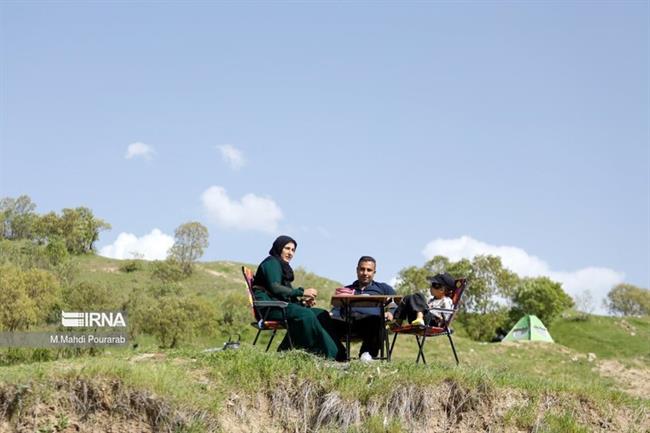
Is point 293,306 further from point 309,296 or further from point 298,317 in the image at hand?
point 309,296

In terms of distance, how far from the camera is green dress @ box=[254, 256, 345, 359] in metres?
8.34

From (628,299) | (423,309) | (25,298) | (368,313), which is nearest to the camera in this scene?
(423,309)

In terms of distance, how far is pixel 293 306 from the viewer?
8.40 metres

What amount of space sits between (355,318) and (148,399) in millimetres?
2853

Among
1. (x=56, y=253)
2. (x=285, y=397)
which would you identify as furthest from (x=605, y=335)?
(x=285, y=397)

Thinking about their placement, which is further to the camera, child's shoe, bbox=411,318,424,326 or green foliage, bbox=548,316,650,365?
green foliage, bbox=548,316,650,365

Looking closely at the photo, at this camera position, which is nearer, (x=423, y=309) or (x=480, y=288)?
(x=423, y=309)

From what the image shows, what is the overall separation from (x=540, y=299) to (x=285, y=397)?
33.8m

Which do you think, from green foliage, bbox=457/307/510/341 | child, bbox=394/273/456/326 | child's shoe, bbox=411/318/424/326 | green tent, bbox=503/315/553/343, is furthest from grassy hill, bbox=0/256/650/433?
green foliage, bbox=457/307/510/341

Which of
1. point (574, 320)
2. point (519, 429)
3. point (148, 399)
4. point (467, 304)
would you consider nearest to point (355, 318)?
point (519, 429)

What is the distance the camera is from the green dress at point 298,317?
27.3 feet

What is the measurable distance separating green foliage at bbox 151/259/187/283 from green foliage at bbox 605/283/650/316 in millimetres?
40479

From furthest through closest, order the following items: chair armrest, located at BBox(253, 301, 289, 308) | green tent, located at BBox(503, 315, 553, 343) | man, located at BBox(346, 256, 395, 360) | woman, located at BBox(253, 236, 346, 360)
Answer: green tent, located at BBox(503, 315, 553, 343), man, located at BBox(346, 256, 395, 360), woman, located at BBox(253, 236, 346, 360), chair armrest, located at BBox(253, 301, 289, 308)

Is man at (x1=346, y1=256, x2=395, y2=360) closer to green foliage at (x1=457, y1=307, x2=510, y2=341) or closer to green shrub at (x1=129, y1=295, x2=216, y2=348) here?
green shrub at (x1=129, y1=295, x2=216, y2=348)
